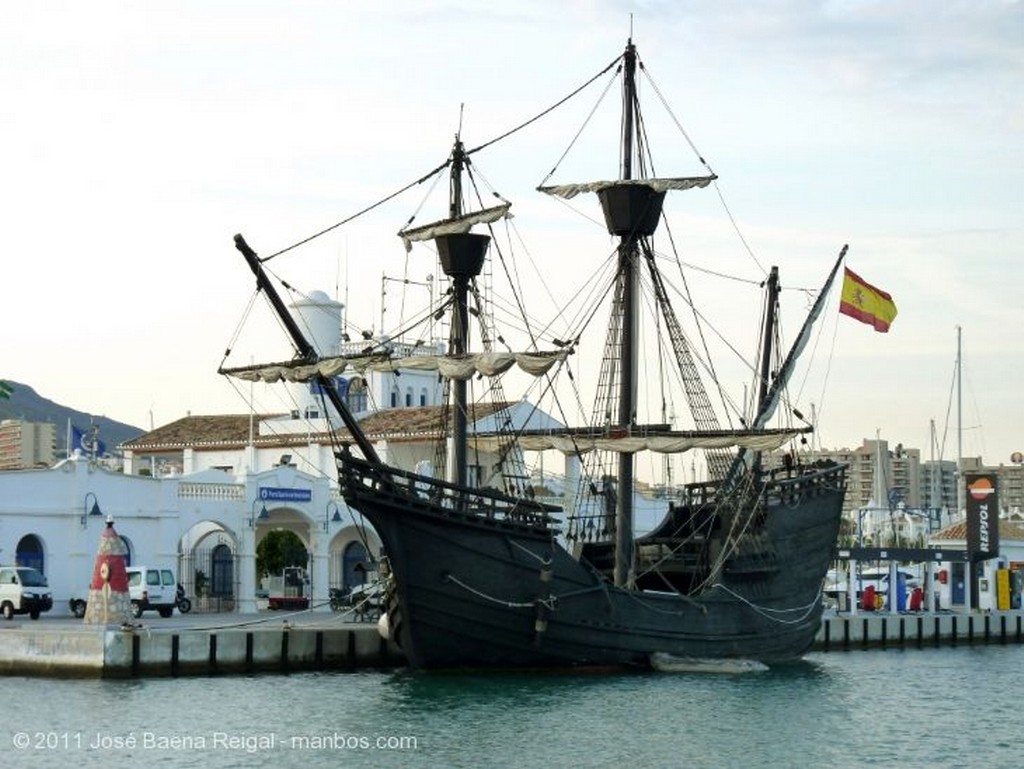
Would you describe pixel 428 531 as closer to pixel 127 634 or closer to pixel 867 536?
pixel 127 634

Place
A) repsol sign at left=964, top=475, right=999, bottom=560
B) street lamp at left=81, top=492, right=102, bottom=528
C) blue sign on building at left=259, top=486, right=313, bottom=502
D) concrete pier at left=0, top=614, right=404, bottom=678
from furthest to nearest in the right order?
repsol sign at left=964, top=475, right=999, bottom=560, blue sign on building at left=259, top=486, right=313, bottom=502, street lamp at left=81, top=492, right=102, bottom=528, concrete pier at left=0, top=614, right=404, bottom=678

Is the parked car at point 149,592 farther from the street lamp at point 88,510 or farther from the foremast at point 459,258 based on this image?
the foremast at point 459,258

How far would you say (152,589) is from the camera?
52875 mm

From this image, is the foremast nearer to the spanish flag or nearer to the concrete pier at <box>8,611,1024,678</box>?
the concrete pier at <box>8,611,1024,678</box>

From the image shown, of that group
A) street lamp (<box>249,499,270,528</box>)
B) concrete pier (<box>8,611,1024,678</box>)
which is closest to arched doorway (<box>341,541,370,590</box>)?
street lamp (<box>249,499,270,528</box>)

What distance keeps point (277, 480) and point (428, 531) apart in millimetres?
22613

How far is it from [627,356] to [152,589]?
15.7m

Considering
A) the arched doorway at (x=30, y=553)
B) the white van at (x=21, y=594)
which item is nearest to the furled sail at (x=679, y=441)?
the white van at (x=21, y=594)

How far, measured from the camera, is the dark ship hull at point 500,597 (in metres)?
40.6

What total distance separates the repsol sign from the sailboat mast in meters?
21.4

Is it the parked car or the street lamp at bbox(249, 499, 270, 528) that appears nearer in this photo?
the parked car

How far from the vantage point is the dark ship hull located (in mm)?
40625

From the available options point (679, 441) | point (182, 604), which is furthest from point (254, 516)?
point (679, 441)

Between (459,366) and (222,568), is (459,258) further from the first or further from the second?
(222,568)
